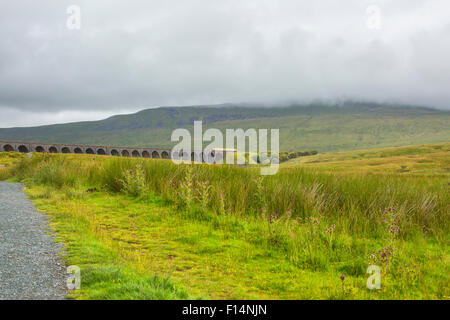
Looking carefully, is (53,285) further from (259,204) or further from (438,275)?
(259,204)

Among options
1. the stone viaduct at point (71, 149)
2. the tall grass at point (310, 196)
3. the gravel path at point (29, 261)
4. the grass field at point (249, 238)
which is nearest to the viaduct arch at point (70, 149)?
the stone viaduct at point (71, 149)

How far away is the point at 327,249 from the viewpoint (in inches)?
223

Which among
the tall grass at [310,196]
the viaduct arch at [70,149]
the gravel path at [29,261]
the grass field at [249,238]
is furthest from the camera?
the viaduct arch at [70,149]

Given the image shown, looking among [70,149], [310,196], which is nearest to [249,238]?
[310,196]

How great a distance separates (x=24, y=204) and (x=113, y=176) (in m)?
3.33

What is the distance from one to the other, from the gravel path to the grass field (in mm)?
278

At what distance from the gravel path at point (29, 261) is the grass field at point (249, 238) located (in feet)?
0.91

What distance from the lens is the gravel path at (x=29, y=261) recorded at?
11.8 ft

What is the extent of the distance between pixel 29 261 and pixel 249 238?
3708 mm

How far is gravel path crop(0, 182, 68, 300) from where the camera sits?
3.61 m

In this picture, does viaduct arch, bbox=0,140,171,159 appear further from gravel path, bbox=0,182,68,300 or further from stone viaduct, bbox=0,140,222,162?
gravel path, bbox=0,182,68,300

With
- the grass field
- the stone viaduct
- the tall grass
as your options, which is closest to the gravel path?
the grass field

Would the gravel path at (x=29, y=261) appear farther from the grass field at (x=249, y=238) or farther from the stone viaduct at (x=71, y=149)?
the stone viaduct at (x=71, y=149)

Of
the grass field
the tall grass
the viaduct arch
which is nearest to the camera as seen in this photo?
the grass field
